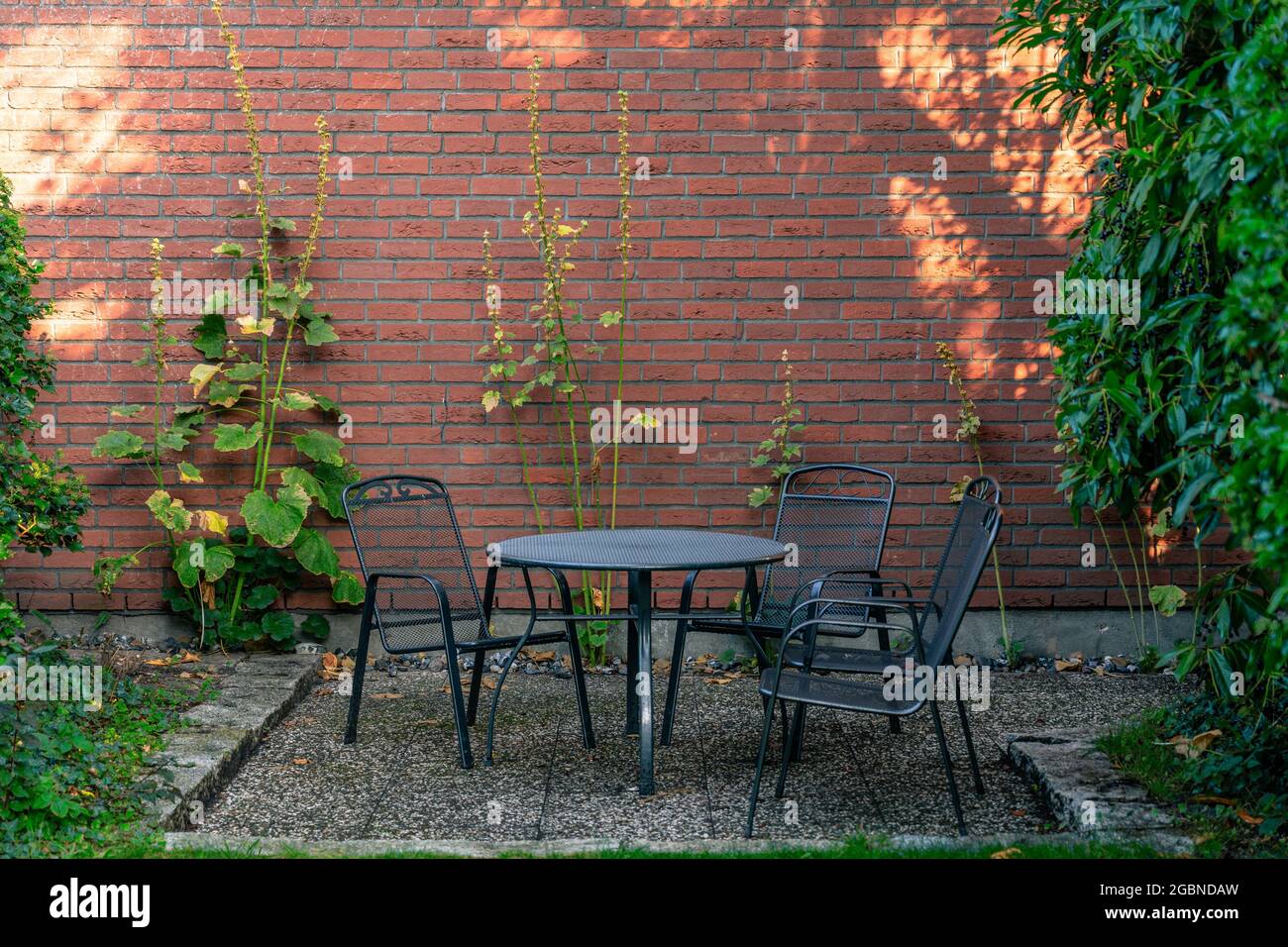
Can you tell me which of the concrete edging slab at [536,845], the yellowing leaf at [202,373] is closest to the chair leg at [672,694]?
the concrete edging slab at [536,845]

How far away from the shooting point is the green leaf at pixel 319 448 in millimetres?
5199

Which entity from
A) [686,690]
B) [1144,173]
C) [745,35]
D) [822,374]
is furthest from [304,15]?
[1144,173]

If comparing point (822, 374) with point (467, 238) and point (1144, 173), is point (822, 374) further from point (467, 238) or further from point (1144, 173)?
point (1144, 173)

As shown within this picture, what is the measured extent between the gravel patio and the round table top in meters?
0.72

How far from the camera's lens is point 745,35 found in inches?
208

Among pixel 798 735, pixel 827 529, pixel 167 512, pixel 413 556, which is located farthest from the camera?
pixel 167 512

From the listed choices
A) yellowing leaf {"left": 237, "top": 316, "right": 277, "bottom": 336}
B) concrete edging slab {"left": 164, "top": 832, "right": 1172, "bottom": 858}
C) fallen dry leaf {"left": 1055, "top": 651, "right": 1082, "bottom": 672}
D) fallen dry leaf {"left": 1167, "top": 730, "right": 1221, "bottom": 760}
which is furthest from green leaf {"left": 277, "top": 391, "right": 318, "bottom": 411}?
fallen dry leaf {"left": 1167, "top": 730, "right": 1221, "bottom": 760}

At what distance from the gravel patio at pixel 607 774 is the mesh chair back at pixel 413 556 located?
40 centimetres

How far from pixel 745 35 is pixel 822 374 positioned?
5.15 ft

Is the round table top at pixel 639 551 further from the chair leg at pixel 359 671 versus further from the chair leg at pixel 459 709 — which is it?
the chair leg at pixel 359 671

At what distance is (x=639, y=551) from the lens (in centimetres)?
393

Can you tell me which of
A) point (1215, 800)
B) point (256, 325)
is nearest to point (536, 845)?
point (1215, 800)

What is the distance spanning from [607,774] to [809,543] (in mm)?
1485

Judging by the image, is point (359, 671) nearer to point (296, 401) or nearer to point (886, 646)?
point (296, 401)
